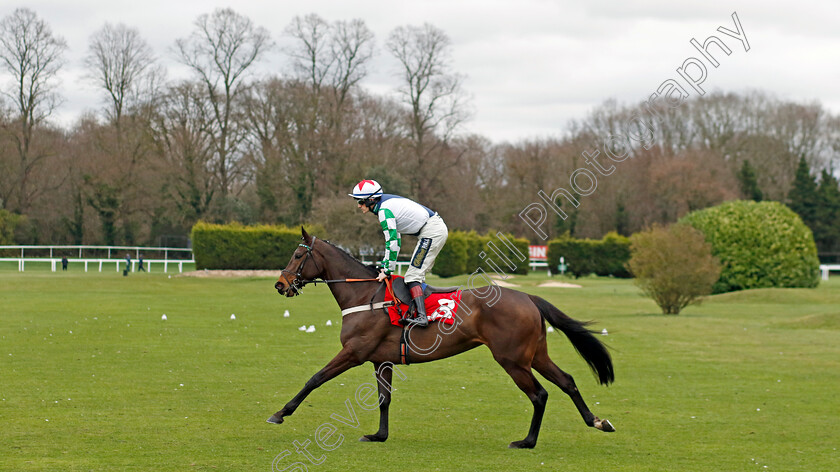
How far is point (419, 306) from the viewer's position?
9.08 metres

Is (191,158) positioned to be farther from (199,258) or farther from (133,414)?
(133,414)

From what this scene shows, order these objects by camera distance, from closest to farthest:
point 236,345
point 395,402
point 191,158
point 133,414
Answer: point 133,414 → point 395,402 → point 236,345 → point 191,158

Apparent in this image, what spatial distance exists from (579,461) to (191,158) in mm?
53340

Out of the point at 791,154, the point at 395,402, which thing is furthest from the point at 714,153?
the point at 395,402

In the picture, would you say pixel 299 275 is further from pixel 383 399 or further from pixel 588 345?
pixel 588 345

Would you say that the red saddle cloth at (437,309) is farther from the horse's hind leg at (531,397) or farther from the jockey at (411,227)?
the horse's hind leg at (531,397)

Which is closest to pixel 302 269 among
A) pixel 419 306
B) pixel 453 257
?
pixel 419 306

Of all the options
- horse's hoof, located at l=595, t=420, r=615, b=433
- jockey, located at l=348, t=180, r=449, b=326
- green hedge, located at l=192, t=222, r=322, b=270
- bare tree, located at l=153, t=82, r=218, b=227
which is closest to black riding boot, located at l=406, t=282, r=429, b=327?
jockey, located at l=348, t=180, r=449, b=326

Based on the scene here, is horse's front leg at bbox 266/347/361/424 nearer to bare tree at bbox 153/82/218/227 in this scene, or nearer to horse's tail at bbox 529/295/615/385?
horse's tail at bbox 529/295/615/385

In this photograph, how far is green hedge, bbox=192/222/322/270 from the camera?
46062 mm

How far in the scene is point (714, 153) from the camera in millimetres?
69938

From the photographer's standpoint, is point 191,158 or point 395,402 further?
point 191,158

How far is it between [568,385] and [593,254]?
158ft

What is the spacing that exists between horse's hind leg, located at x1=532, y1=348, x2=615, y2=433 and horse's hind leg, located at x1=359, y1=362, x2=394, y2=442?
1.56 metres
